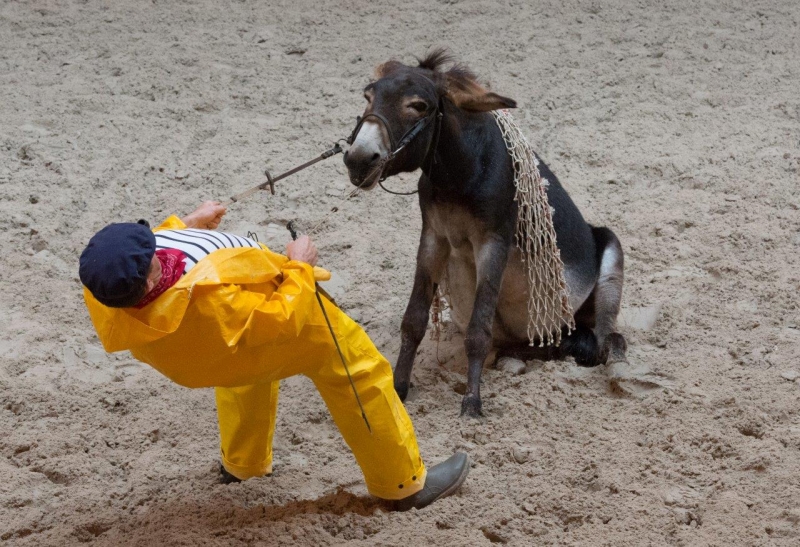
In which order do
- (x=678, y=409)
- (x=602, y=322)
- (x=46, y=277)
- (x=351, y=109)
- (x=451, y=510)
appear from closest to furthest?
1. (x=451, y=510)
2. (x=678, y=409)
3. (x=602, y=322)
4. (x=46, y=277)
5. (x=351, y=109)

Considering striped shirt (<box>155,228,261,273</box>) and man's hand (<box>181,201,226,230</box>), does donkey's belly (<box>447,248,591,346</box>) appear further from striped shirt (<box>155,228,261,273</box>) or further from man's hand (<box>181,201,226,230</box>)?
striped shirt (<box>155,228,261,273</box>)

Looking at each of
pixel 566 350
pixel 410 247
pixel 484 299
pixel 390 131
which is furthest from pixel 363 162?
pixel 410 247

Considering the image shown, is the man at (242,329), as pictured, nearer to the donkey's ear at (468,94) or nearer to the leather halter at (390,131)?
the leather halter at (390,131)

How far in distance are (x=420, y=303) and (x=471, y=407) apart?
20.4 inches

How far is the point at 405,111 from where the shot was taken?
3.57m

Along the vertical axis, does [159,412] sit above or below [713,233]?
below

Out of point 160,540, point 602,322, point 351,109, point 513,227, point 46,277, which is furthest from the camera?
point 351,109

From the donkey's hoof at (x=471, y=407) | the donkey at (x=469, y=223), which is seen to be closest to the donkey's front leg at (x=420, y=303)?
the donkey at (x=469, y=223)

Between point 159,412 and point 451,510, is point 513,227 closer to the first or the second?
point 451,510

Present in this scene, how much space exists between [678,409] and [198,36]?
4.60m

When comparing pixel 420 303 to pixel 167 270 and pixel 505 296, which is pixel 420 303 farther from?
pixel 167 270

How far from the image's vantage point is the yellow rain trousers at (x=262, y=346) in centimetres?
246

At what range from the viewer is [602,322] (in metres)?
4.34

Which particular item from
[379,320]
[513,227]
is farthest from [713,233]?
[379,320]
